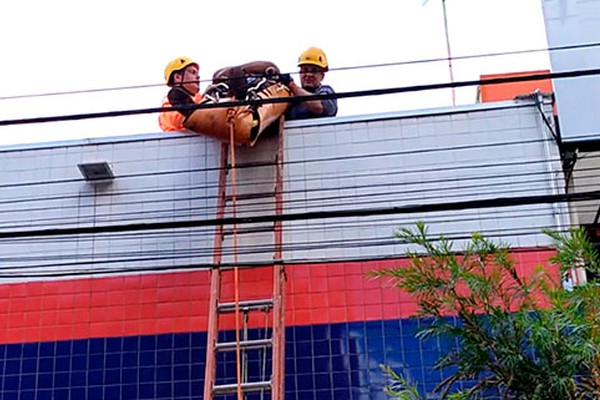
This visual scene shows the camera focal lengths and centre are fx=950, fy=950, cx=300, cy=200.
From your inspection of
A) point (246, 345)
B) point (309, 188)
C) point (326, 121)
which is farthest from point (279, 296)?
point (326, 121)

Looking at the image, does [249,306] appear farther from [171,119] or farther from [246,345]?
[171,119]

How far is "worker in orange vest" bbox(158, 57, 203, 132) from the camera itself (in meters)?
8.37

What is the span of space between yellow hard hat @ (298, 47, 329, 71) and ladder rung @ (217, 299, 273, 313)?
7.72ft

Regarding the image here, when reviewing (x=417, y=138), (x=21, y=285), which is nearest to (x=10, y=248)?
(x=21, y=285)

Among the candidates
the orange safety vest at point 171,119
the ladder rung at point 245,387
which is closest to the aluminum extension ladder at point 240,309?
the ladder rung at point 245,387

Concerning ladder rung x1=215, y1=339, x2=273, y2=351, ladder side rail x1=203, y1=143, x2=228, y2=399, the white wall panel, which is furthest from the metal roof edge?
ladder rung x1=215, y1=339, x2=273, y2=351

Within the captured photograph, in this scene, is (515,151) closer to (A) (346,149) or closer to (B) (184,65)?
(A) (346,149)

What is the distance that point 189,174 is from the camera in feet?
27.8

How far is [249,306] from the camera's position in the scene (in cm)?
746

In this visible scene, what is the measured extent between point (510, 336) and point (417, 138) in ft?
10.3

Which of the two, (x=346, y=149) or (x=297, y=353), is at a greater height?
(x=346, y=149)

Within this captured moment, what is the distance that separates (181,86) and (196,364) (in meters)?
2.41

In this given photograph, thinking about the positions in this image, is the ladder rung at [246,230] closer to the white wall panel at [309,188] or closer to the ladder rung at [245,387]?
the white wall panel at [309,188]

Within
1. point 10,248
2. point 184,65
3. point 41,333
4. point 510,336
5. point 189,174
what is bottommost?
point 510,336
